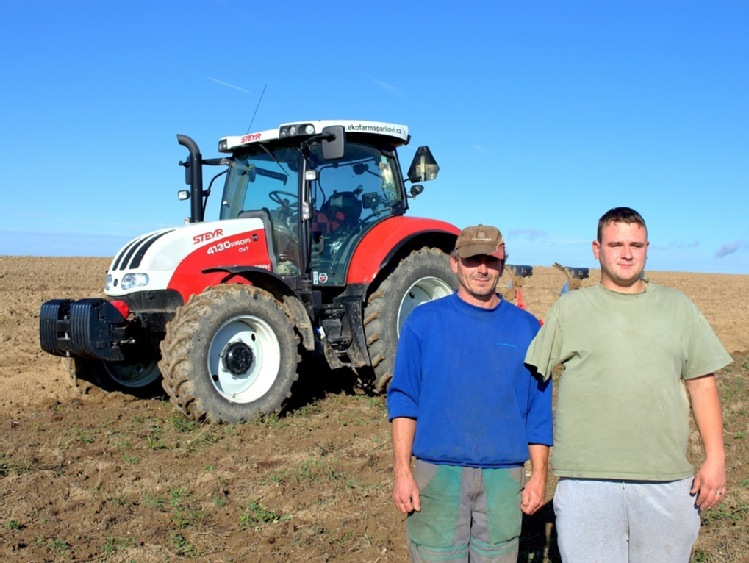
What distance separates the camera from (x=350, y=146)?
7.04m

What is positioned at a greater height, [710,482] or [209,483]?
[710,482]

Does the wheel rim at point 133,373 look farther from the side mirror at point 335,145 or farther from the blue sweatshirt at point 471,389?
the blue sweatshirt at point 471,389

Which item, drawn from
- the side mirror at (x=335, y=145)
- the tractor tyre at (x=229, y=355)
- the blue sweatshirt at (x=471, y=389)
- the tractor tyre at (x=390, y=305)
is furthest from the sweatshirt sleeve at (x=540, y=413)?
the tractor tyre at (x=390, y=305)

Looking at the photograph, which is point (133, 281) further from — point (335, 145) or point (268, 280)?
point (335, 145)

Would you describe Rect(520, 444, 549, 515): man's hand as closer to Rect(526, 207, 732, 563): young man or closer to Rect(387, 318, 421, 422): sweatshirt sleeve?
Rect(526, 207, 732, 563): young man

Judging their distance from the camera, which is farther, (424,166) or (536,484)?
(424,166)

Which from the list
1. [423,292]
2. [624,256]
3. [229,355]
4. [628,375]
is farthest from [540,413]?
[423,292]

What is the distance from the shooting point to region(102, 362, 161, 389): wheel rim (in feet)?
23.1

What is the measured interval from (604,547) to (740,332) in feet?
38.8

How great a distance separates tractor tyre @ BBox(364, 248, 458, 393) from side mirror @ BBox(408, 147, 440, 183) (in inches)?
27.0

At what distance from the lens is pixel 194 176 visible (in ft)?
23.3

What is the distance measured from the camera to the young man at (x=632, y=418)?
8.25 ft

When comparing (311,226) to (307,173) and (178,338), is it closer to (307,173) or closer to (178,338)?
(307,173)

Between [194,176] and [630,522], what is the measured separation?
17.7 ft
